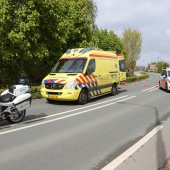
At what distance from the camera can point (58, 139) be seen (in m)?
7.41

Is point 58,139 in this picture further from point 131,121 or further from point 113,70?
point 113,70

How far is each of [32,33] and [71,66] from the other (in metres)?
4.28

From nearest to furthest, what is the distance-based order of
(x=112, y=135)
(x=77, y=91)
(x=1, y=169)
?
1. (x=1, y=169)
2. (x=112, y=135)
3. (x=77, y=91)

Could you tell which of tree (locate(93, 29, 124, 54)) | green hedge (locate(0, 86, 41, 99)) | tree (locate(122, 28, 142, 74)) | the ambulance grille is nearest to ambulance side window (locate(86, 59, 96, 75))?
the ambulance grille

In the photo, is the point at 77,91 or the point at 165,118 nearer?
the point at 165,118

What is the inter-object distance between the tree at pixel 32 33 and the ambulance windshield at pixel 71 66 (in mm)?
2859

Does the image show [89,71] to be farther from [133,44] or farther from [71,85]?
[133,44]

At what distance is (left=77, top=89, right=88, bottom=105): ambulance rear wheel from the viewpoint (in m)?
14.1

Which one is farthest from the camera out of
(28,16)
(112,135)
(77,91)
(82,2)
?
(82,2)

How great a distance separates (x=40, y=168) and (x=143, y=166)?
69.2 inches

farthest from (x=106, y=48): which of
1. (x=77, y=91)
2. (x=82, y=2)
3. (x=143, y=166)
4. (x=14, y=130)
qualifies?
(x=143, y=166)

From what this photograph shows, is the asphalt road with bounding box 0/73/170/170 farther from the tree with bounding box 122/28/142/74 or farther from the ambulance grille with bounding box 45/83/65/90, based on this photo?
the tree with bounding box 122/28/142/74

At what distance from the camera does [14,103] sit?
9008 mm

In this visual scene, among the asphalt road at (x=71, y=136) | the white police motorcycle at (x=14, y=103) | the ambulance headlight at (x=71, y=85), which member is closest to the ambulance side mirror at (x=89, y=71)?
the ambulance headlight at (x=71, y=85)
